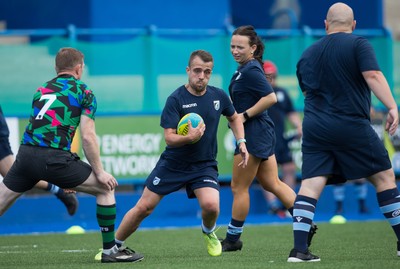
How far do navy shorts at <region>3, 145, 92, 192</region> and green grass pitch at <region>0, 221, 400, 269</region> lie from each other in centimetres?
78

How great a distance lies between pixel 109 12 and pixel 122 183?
4.27 m

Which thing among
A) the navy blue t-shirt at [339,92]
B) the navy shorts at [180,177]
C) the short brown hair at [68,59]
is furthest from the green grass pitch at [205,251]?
the short brown hair at [68,59]

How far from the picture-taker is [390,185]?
8.90m

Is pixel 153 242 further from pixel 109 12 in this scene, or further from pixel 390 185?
pixel 109 12

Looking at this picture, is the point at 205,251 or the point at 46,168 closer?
the point at 46,168

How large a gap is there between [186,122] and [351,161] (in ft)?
5.26

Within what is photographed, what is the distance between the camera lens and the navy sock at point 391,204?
351 inches

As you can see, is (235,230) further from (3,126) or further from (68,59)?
(3,126)

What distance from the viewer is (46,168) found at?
8.82 metres

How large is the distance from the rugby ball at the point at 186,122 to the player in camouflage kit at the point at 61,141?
83 cm

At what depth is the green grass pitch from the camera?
29.4 ft

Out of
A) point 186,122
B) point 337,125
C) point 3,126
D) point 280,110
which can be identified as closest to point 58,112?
point 186,122

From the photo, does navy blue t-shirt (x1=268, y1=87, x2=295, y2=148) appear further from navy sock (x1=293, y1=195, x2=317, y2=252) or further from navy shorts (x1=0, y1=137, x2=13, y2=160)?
navy sock (x1=293, y1=195, x2=317, y2=252)

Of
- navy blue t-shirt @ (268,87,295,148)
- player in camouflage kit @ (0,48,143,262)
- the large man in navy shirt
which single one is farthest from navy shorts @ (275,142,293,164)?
player in camouflage kit @ (0,48,143,262)
